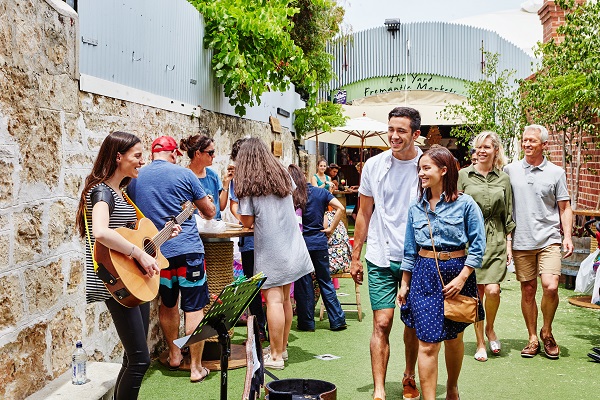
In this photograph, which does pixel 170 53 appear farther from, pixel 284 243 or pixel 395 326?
pixel 395 326

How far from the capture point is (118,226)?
4480 mm

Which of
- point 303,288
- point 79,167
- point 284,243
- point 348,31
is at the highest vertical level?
point 348,31

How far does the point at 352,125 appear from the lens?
16.8 m

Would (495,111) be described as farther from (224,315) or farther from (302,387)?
(224,315)

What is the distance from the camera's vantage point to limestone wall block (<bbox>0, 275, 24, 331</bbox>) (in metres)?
3.97

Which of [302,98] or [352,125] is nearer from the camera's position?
[352,125]

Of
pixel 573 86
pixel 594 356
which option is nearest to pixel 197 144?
pixel 594 356

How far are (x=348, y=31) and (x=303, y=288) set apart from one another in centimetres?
1555

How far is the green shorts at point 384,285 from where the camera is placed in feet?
17.8

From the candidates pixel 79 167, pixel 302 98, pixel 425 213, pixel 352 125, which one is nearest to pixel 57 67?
pixel 79 167

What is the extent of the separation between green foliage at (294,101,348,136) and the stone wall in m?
10.8

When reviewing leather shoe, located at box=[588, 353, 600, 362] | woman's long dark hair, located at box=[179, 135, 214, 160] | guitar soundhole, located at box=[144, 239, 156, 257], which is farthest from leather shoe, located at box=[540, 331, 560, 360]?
guitar soundhole, located at box=[144, 239, 156, 257]

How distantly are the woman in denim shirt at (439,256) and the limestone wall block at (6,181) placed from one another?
2.51 metres

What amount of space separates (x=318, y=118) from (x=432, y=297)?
11643mm
